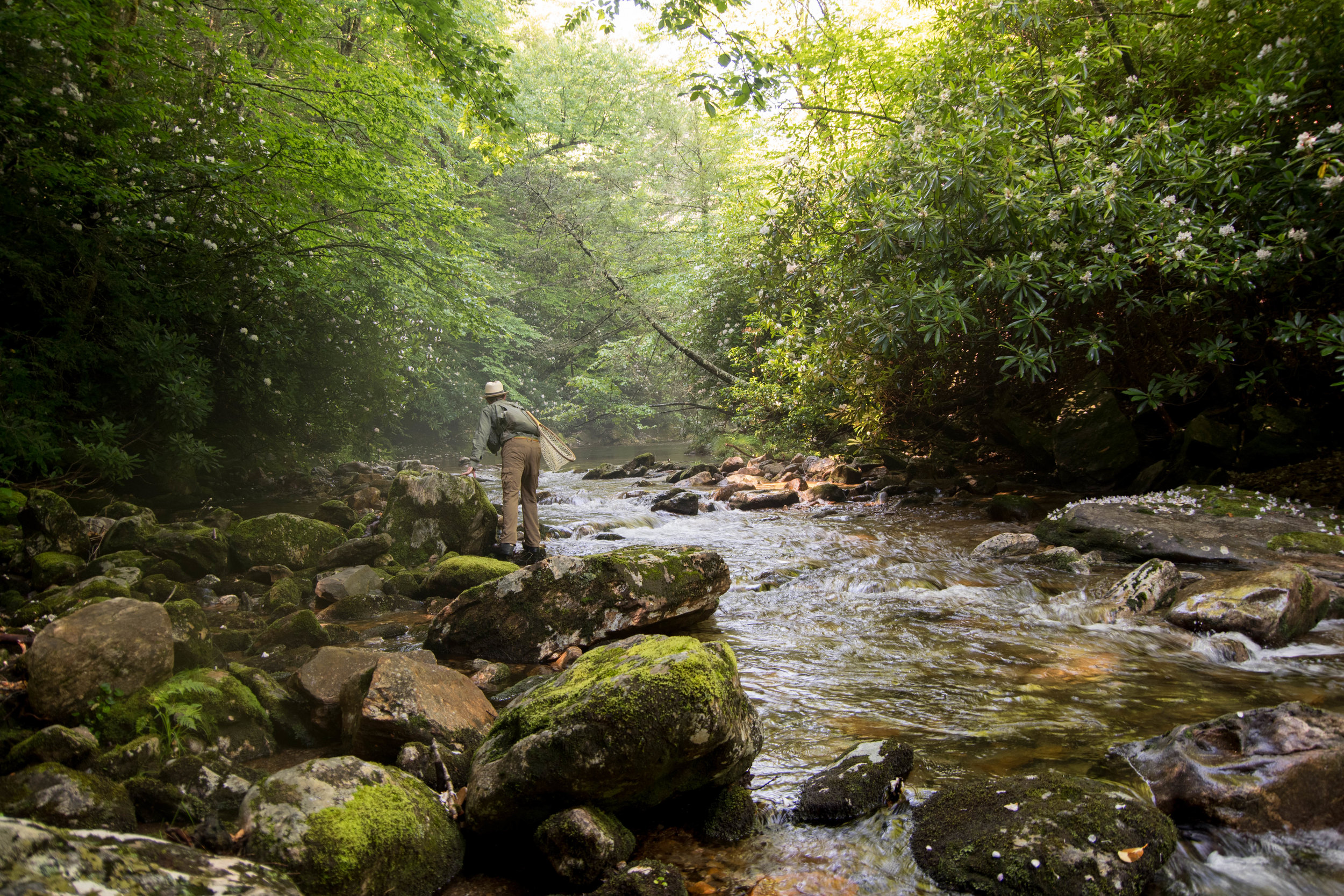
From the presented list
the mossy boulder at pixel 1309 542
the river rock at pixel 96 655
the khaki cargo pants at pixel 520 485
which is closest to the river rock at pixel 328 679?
the river rock at pixel 96 655

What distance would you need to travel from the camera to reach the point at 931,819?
107 inches

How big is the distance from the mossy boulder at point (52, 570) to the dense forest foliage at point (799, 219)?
3.64 feet

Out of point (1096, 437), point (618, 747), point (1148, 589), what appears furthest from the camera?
point (1096, 437)

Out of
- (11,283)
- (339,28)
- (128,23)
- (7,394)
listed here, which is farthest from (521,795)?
(339,28)

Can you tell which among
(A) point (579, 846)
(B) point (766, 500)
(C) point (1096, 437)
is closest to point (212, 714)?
(A) point (579, 846)

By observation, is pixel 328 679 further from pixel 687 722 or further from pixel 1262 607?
pixel 1262 607

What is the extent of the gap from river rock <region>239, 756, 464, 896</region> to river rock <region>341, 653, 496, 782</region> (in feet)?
1.55

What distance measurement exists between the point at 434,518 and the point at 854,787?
21.9 ft

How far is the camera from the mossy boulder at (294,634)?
5.09 metres

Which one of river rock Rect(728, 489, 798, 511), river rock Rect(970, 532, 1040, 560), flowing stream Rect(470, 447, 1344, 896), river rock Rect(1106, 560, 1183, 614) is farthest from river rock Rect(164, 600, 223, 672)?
river rock Rect(728, 489, 798, 511)

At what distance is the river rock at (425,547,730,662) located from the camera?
16.8 feet

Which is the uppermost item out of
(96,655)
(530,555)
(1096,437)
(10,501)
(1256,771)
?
(1096,437)

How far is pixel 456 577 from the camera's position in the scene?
671 cm

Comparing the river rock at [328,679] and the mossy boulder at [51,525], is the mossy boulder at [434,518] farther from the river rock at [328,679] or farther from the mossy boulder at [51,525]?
the river rock at [328,679]
